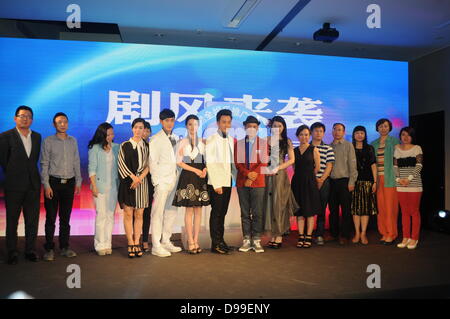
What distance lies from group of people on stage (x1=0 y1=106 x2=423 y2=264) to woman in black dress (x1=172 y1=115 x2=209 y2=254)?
0.01 meters

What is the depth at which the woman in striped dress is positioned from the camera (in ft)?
13.0

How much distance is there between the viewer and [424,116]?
20.9ft

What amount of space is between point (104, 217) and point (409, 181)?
3.52 m

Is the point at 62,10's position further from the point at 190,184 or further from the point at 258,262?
the point at 258,262

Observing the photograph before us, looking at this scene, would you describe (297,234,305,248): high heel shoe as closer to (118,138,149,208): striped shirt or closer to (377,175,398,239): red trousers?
(377,175,398,239): red trousers

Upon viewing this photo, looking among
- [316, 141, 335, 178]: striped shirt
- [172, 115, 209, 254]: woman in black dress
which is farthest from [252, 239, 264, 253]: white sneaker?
[316, 141, 335, 178]: striped shirt

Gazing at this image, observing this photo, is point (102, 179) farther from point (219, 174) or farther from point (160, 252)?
point (219, 174)

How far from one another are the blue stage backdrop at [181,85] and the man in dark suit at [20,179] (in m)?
1.42

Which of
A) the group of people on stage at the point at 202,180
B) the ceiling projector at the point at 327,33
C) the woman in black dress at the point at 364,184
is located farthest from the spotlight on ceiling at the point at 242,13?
the woman in black dress at the point at 364,184

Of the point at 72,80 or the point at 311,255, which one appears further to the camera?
the point at 72,80

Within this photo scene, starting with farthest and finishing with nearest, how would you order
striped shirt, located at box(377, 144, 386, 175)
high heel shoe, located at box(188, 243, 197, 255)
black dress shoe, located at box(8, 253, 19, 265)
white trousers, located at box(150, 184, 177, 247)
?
striped shirt, located at box(377, 144, 386, 175)
high heel shoe, located at box(188, 243, 197, 255)
white trousers, located at box(150, 184, 177, 247)
black dress shoe, located at box(8, 253, 19, 265)

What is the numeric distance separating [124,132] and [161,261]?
220 cm
